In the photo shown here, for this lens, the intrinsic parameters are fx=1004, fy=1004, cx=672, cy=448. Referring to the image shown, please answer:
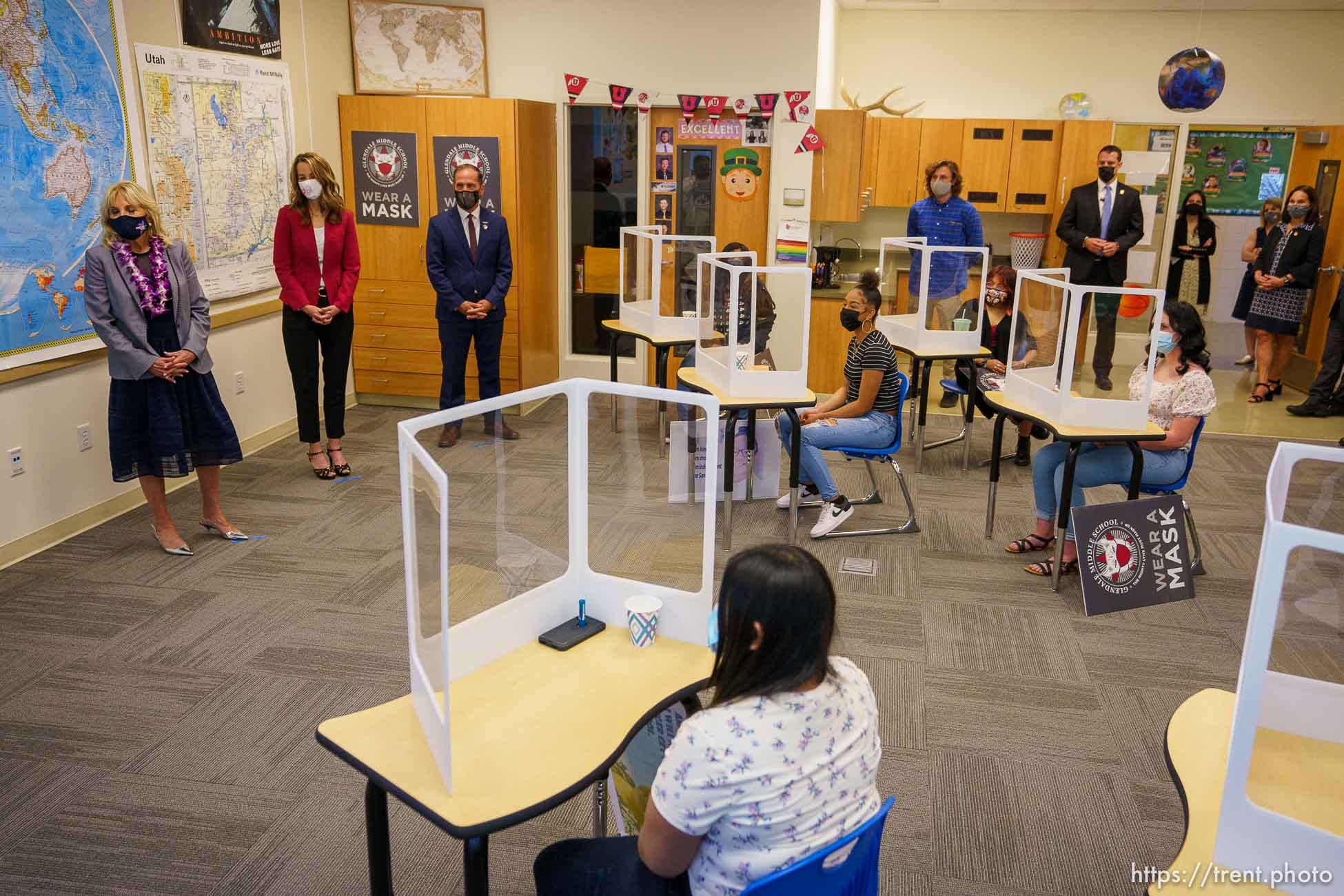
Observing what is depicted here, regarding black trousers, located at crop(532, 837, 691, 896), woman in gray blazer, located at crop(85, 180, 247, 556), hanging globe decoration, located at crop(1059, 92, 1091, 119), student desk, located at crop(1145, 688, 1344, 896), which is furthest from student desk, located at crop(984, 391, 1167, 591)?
hanging globe decoration, located at crop(1059, 92, 1091, 119)

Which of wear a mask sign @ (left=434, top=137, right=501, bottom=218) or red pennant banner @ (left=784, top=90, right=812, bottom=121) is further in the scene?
red pennant banner @ (left=784, top=90, right=812, bottom=121)

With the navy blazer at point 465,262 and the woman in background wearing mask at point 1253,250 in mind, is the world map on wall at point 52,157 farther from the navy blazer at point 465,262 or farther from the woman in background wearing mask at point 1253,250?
the woman in background wearing mask at point 1253,250

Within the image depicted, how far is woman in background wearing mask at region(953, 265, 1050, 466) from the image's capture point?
5484 mm

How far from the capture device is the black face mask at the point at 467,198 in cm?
576

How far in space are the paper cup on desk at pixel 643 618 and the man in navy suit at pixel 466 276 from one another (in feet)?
12.9

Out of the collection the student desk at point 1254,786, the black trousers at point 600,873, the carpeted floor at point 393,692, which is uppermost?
the student desk at point 1254,786

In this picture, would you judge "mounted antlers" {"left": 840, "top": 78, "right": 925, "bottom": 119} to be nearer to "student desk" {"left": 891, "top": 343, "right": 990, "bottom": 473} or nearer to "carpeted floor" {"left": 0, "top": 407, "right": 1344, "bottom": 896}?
"student desk" {"left": 891, "top": 343, "right": 990, "bottom": 473}

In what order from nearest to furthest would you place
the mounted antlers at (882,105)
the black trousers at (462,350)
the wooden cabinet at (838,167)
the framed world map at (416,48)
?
the black trousers at (462,350) < the framed world map at (416,48) < the wooden cabinet at (838,167) < the mounted antlers at (882,105)

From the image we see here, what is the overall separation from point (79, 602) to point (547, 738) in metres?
2.85

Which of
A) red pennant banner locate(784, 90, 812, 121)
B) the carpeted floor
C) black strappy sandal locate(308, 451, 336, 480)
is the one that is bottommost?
the carpeted floor

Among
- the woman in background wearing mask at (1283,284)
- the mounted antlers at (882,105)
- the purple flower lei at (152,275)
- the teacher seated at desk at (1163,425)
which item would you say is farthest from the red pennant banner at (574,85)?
the woman in background wearing mask at (1283,284)

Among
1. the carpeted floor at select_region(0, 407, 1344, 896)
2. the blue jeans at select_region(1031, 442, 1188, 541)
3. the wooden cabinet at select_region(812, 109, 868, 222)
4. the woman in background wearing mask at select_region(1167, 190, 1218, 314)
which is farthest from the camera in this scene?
the woman in background wearing mask at select_region(1167, 190, 1218, 314)

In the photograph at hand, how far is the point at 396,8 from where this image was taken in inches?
258

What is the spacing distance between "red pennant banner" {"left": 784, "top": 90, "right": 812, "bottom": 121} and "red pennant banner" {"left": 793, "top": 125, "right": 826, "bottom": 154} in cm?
11
